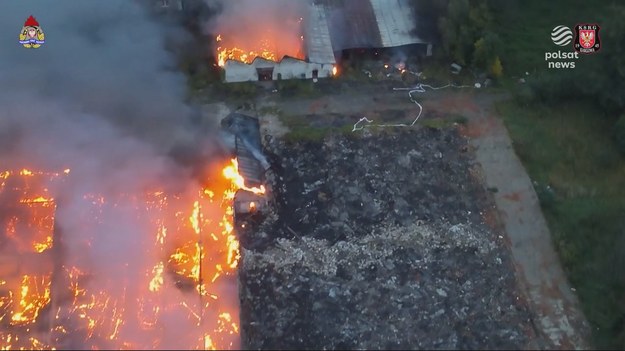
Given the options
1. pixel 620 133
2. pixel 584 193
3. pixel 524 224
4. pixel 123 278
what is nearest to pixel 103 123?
pixel 123 278

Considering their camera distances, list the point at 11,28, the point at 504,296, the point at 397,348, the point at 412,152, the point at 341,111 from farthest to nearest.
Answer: the point at 11,28 < the point at 341,111 < the point at 412,152 < the point at 504,296 < the point at 397,348

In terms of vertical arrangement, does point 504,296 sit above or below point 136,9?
below

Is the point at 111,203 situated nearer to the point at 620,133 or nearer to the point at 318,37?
the point at 318,37

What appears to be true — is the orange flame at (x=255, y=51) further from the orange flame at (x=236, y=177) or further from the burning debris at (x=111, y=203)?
the orange flame at (x=236, y=177)

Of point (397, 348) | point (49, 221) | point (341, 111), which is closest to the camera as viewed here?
point (397, 348)

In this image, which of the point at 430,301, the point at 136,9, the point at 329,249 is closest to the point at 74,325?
the point at 329,249

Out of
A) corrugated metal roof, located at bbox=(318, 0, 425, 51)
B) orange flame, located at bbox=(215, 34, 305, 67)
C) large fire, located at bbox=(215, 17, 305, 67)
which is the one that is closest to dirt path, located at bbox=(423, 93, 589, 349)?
corrugated metal roof, located at bbox=(318, 0, 425, 51)

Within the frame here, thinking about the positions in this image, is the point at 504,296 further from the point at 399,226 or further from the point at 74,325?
the point at 74,325
